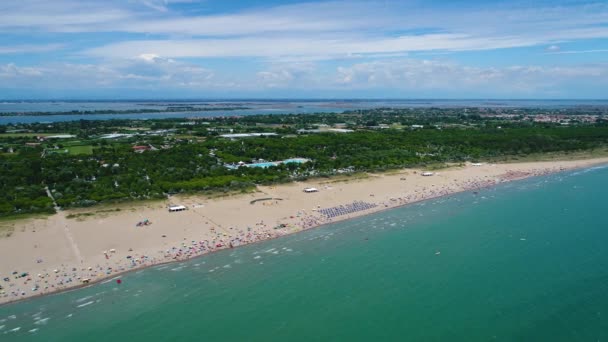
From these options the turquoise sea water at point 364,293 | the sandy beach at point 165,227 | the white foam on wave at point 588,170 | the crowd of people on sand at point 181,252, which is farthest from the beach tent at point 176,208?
the white foam on wave at point 588,170

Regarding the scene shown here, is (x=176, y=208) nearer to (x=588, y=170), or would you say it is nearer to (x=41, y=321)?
(x=41, y=321)

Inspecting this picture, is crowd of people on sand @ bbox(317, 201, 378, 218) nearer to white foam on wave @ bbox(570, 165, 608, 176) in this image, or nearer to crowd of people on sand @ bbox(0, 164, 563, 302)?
crowd of people on sand @ bbox(0, 164, 563, 302)

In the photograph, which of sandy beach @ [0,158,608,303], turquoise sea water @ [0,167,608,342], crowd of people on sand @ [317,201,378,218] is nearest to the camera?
turquoise sea water @ [0,167,608,342]

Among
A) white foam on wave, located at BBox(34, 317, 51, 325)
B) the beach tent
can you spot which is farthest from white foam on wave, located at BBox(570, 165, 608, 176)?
white foam on wave, located at BBox(34, 317, 51, 325)

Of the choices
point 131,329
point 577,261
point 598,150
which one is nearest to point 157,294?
point 131,329

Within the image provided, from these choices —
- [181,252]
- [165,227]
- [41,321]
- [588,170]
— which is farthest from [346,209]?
[588,170]

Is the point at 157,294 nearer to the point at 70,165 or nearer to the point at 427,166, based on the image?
the point at 70,165

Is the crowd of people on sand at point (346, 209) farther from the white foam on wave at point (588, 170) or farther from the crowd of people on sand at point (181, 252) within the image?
the white foam on wave at point (588, 170)
